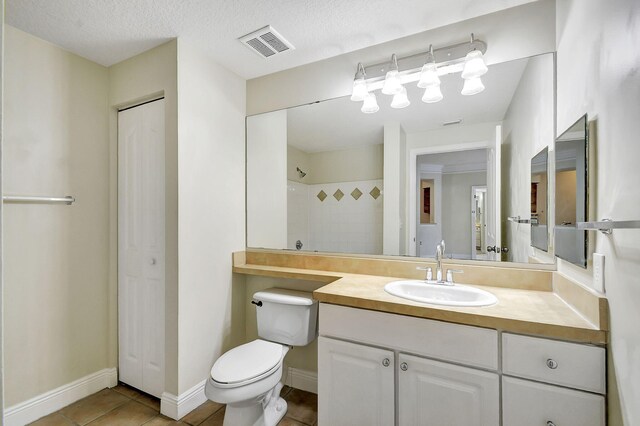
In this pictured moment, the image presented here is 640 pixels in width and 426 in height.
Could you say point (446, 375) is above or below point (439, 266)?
below

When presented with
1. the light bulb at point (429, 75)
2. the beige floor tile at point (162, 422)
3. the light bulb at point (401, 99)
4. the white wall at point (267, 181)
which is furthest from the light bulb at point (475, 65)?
the beige floor tile at point (162, 422)

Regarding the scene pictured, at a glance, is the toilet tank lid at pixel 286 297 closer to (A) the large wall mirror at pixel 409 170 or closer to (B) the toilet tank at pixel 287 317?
(B) the toilet tank at pixel 287 317

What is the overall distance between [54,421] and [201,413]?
2.75ft

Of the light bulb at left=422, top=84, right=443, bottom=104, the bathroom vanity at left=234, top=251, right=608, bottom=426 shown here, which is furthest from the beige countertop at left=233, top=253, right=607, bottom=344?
the light bulb at left=422, top=84, right=443, bottom=104

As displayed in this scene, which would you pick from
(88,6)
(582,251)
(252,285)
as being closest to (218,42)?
(88,6)

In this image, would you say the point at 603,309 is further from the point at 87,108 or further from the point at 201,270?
the point at 87,108

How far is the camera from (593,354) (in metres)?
1.05

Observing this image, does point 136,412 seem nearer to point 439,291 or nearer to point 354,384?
point 354,384

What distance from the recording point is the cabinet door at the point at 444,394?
120 centimetres

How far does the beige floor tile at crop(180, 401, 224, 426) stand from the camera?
178 cm

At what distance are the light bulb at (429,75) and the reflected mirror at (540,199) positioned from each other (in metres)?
0.66

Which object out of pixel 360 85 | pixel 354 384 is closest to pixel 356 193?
pixel 360 85

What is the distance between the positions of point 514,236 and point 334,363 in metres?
1.16

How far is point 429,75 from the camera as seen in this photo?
66.5 inches
